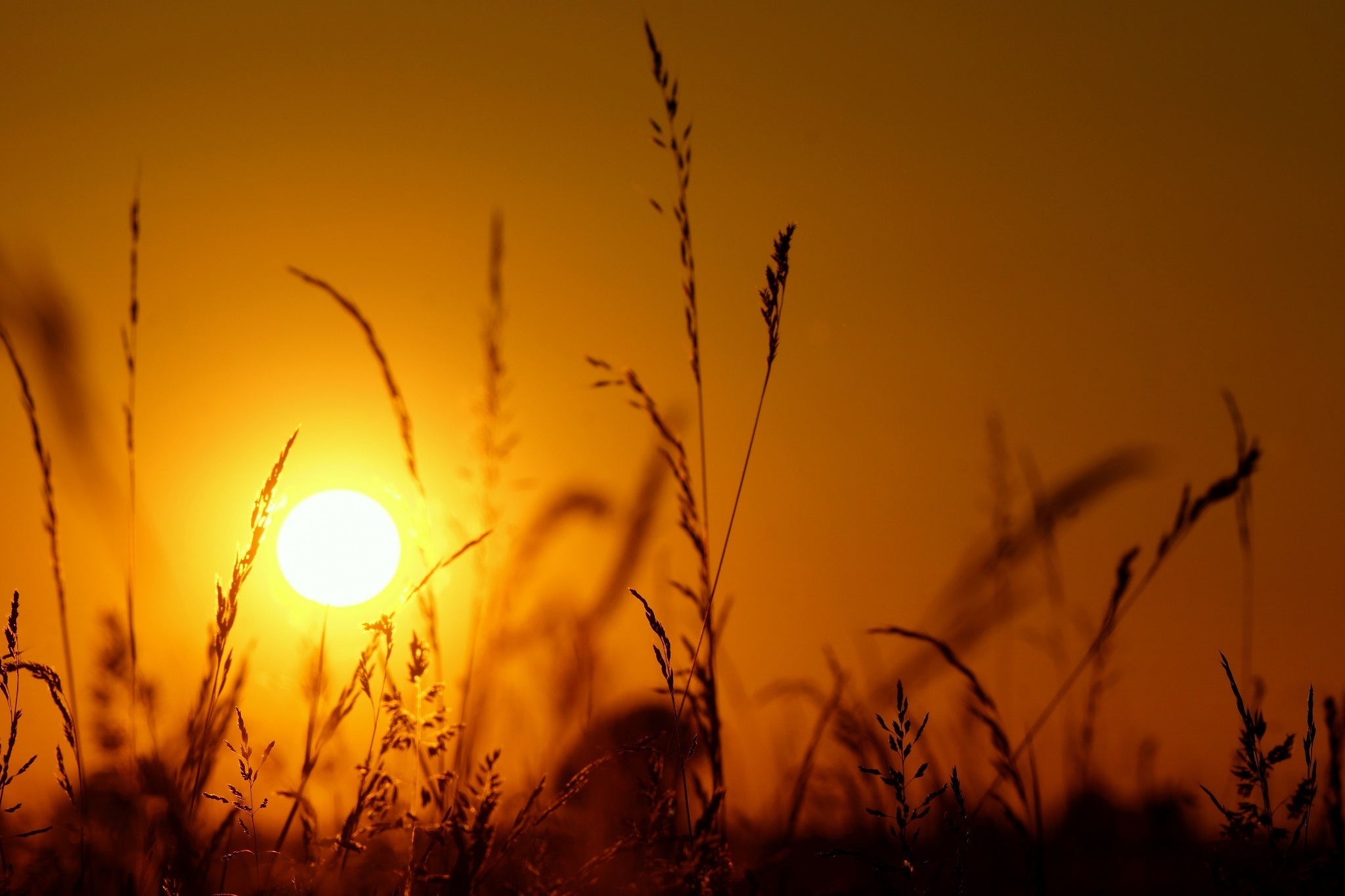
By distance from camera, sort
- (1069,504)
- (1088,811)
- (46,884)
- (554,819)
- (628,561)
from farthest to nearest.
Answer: (1088,811) → (628,561) → (554,819) → (1069,504) → (46,884)

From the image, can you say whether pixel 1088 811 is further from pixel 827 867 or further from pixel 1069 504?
pixel 1069 504

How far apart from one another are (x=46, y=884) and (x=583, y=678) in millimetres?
1150

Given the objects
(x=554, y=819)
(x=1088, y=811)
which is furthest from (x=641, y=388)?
(x=1088, y=811)

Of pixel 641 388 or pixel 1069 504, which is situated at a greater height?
pixel 641 388

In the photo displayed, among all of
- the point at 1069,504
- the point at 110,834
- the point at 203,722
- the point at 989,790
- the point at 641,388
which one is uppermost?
the point at 641,388

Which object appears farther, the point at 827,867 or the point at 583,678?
the point at 827,867

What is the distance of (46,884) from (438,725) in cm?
87

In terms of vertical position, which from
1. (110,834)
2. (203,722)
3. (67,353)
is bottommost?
(110,834)

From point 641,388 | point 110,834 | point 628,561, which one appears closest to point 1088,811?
point 628,561

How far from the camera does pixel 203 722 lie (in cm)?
169

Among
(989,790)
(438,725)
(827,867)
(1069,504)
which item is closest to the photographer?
(438,725)

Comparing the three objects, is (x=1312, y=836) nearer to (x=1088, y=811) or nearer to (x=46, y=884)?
(x=1088, y=811)

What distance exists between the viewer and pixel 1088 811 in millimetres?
2822

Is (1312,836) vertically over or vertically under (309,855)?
under
